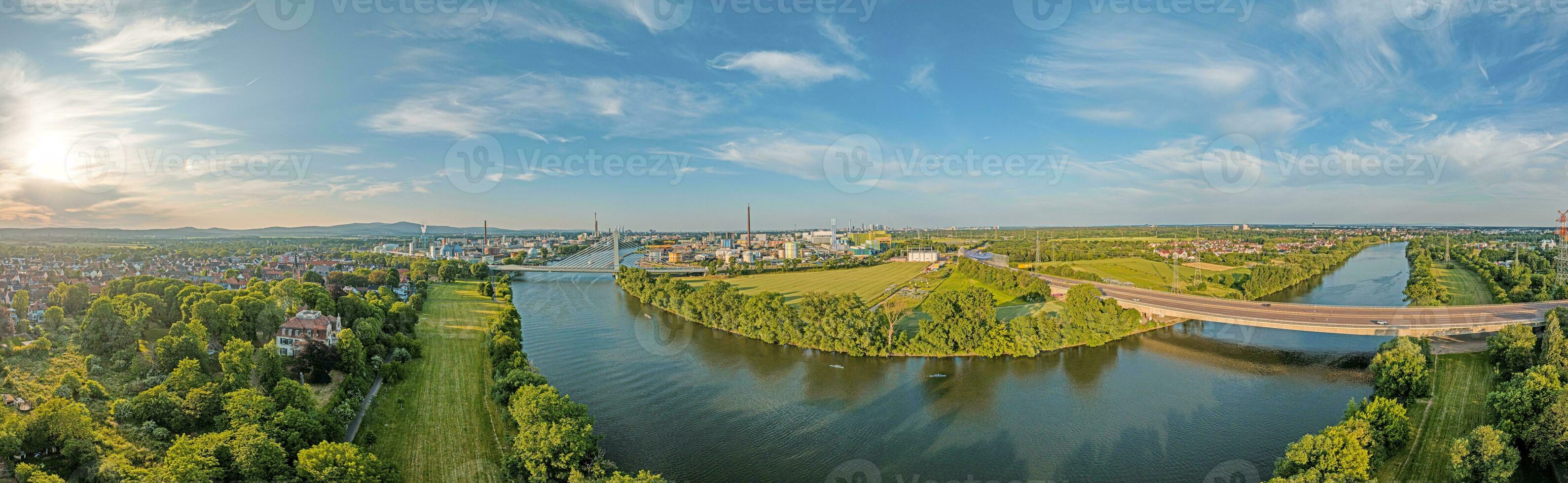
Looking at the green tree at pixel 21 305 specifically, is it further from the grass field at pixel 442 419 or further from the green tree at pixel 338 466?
the green tree at pixel 338 466

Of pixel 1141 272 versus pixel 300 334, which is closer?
pixel 300 334

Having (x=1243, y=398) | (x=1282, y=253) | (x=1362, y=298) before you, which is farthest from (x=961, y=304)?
(x=1282, y=253)

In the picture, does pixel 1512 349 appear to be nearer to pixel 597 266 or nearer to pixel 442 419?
pixel 442 419

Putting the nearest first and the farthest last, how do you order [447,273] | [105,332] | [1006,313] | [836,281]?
[105,332] → [1006,313] → [836,281] → [447,273]

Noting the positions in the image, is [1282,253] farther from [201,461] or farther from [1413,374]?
[201,461]

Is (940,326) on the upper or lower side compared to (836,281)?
upper

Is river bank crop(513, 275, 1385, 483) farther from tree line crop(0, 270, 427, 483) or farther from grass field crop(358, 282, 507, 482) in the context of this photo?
tree line crop(0, 270, 427, 483)

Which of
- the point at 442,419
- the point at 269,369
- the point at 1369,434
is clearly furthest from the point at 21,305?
the point at 1369,434

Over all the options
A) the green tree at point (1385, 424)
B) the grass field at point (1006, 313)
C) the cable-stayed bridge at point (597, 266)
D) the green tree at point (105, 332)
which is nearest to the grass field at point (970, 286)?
the grass field at point (1006, 313)
